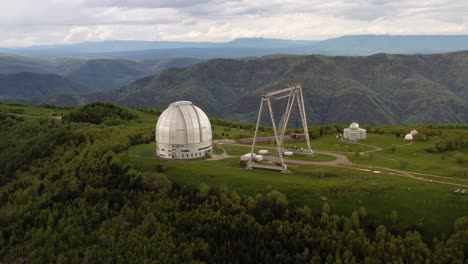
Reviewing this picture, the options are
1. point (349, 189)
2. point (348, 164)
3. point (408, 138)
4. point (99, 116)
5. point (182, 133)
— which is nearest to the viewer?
point (349, 189)

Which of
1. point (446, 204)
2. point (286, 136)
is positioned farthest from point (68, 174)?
point (446, 204)

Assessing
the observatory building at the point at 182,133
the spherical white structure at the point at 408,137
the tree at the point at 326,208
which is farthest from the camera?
the spherical white structure at the point at 408,137

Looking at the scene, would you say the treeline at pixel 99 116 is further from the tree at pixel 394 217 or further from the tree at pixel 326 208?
the tree at pixel 394 217

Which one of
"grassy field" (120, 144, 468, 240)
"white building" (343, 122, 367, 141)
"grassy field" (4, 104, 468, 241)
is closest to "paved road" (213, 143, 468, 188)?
"grassy field" (4, 104, 468, 241)

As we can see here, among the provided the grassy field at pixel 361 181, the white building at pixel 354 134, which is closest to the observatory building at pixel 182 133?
the grassy field at pixel 361 181

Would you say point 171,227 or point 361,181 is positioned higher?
point 361,181

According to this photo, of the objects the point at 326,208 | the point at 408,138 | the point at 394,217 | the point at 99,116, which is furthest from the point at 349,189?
the point at 99,116

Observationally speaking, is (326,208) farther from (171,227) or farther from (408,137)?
(408,137)
